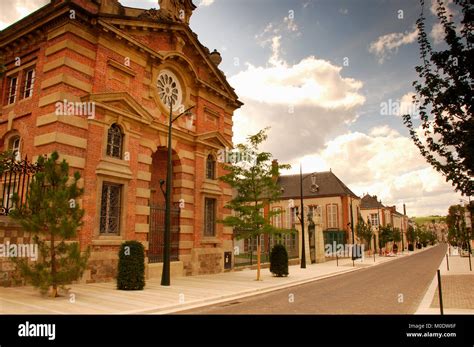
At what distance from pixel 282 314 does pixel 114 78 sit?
12104 millimetres

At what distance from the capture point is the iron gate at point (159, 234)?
17594 mm

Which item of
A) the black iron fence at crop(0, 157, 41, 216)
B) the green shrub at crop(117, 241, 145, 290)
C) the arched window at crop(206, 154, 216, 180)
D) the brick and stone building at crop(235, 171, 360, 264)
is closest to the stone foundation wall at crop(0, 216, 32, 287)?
the black iron fence at crop(0, 157, 41, 216)

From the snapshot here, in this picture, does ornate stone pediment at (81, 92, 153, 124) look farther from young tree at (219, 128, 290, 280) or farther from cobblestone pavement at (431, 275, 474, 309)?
cobblestone pavement at (431, 275, 474, 309)

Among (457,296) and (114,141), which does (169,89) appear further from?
(457,296)

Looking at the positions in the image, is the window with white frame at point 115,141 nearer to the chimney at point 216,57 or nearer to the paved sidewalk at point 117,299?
the paved sidewalk at point 117,299

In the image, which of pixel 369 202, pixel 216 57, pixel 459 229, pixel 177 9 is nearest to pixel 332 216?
pixel 459 229

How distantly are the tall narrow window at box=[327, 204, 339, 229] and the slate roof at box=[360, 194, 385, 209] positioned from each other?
24.2 meters

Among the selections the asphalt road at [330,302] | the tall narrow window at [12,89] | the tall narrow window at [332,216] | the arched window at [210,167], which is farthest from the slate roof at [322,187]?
Result: the tall narrow window at [12,89]

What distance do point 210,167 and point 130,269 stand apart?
392 inches

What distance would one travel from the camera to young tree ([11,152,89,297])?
980cm
